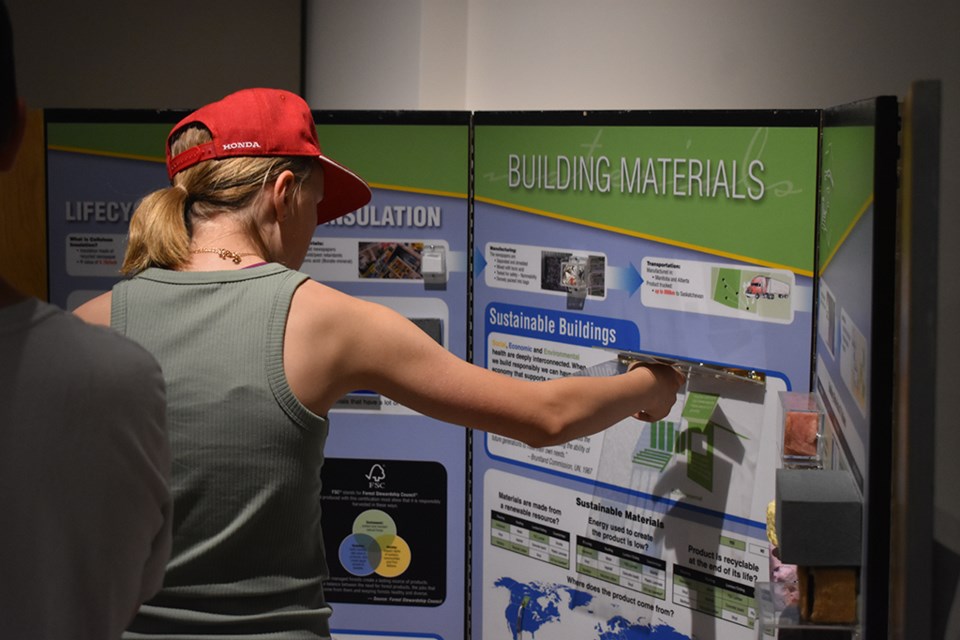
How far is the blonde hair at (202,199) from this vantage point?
5.74ft

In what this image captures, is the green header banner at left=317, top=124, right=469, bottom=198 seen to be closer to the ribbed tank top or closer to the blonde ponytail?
the blonde ponytail

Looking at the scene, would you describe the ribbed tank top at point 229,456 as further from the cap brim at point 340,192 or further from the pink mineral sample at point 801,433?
the pink mineral sample at point 801,433

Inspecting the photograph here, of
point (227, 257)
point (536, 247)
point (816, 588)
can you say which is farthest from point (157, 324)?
point (536, 247)

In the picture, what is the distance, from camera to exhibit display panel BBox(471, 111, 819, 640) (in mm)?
2410

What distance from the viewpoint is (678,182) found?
2.50 meters

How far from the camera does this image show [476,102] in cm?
397

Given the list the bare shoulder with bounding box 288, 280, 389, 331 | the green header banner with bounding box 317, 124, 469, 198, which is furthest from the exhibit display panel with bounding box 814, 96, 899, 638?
the green header banner with bounding box 317, 124, 469, 198

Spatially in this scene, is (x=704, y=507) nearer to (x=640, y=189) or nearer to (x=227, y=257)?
(x=640, y=189)

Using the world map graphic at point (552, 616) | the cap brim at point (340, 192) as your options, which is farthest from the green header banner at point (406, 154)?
the world map graphic at point (552, 616)

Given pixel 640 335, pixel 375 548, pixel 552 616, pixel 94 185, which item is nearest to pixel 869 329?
pixel 640 335

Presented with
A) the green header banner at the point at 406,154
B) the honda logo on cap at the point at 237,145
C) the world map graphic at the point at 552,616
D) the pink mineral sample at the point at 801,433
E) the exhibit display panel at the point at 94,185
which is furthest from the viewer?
the exhibit display panel at the point at 94,185

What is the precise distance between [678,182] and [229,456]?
132 cm

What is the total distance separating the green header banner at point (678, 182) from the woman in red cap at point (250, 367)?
0.83 m

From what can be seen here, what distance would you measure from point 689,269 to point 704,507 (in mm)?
540
